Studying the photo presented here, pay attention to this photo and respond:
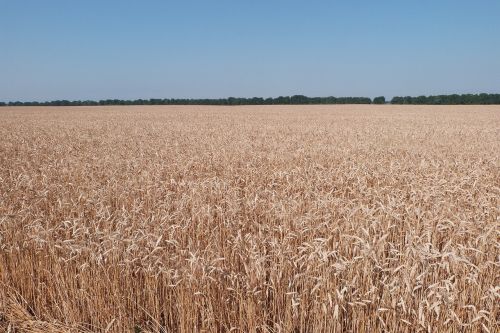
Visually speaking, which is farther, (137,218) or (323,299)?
(137,218)

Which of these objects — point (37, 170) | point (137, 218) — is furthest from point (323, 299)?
point (37, 170)

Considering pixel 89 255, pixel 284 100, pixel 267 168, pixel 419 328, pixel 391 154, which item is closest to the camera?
pixel 419 328

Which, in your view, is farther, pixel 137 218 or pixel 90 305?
pixel 137 218

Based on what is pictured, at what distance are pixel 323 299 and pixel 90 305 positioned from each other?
207cm

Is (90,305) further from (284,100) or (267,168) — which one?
(284,100)

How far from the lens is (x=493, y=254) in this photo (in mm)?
3719

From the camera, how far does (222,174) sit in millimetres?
9141

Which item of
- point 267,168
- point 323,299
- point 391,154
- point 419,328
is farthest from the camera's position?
point 391,154

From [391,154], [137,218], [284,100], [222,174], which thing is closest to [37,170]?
[222,174]

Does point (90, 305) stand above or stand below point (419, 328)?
below

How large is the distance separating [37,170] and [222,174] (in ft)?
14.1

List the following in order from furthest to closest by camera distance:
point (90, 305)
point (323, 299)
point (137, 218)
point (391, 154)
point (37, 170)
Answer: point (391, 154)
point (37, 170)
point (137, 218)
point (90, 305)
point (323, 299)

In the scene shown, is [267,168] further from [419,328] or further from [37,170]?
[419,328]

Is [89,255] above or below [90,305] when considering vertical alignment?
above
